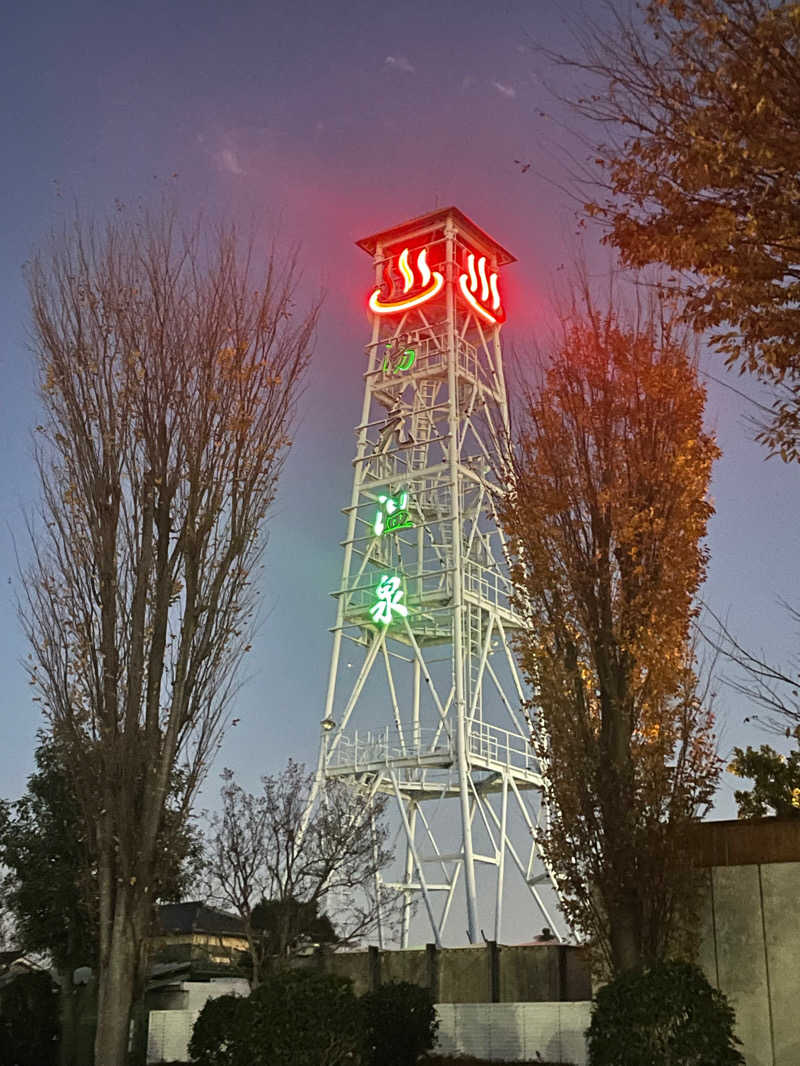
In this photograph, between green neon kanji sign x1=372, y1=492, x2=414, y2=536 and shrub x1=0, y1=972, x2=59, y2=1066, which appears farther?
green neon kanji sign x1=372, y1=492, x2=414, y2=536

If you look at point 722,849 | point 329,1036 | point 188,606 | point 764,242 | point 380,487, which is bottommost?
point 329,1036

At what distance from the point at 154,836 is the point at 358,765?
665 inches

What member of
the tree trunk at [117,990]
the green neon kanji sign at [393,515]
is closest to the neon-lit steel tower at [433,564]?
the green neon kanji sign at [393,515]

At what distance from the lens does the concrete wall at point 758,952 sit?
9.62 metres

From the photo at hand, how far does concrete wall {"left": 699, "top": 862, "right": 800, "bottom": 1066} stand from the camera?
379 inches

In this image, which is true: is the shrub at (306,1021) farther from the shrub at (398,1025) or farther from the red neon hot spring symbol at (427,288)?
the red neon hot spring symbol at (427,288)

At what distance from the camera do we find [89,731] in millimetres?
11391

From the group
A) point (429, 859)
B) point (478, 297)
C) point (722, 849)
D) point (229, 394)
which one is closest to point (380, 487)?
point (478, 297)

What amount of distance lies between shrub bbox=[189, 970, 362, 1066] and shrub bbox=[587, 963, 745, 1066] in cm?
218

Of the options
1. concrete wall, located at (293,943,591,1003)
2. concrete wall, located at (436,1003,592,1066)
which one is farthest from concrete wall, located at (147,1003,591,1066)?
concrete wall, located at (293,943,591,1003)

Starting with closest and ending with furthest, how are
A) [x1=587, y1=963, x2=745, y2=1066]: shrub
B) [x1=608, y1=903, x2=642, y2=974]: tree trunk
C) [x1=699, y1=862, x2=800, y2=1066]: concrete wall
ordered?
1. [x1=587, y1=963, x2=745, y2=1066]: shrub
2. [x1=699, y1=862, x2=800, y2=1066]: concrete wall
3. [x1=608, y1=903, x2=642, y2=974]: tree trunk

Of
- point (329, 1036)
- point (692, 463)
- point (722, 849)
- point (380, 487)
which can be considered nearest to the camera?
point (329, 1036)

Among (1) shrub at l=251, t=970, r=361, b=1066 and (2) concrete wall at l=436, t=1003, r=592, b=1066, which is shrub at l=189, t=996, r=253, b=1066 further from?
(2) concrete wall at l=436, t=1003, r=592, b=1066

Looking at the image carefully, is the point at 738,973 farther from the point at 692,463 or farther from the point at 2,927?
the point at 2,927
